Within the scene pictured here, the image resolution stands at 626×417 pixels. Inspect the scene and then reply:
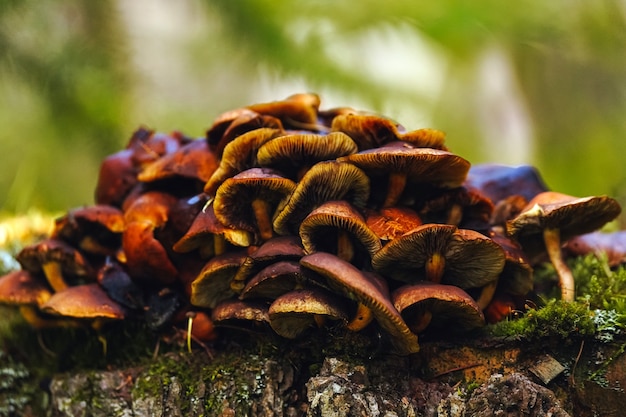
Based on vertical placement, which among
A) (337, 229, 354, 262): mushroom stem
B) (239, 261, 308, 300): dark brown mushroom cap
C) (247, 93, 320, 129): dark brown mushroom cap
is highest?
(247, 93, 320, 129): dark brown mushroom cap

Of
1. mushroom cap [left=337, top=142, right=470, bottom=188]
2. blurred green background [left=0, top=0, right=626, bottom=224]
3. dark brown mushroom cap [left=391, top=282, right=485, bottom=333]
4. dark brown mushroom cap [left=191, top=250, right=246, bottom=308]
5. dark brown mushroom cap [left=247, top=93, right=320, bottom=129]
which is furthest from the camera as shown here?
blurred green background [left=0, top=0, right=626, bottom=224]

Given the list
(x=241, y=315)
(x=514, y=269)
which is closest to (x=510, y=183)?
(x=514, y=269)

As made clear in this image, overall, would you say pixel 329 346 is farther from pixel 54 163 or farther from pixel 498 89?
pixel 498 89

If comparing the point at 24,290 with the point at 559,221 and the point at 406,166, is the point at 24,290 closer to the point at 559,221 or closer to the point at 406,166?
the point at 406,166

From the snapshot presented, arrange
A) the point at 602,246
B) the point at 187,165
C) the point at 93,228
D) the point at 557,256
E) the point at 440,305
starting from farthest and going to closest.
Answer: the point at 602,246
the point at 93,228
the point at 187,165
the point at 557,256
the point at 440,305

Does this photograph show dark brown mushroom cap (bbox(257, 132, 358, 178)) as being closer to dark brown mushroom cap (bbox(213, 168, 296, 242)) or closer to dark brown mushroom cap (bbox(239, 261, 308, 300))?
dark brown mushroom cap (bbox(213, 168, 296, 242))

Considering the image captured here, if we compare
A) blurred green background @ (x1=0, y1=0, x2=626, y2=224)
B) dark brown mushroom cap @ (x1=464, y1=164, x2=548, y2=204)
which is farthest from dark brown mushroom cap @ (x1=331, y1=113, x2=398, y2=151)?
blurred green background @ (x1=0, y1=0, x2=626, y2=224)
